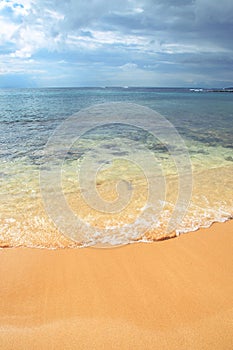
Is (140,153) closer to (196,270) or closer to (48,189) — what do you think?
(48,189)

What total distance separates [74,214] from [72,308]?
2517mm

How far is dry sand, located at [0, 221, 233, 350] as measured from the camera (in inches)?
105

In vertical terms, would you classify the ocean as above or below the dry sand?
above

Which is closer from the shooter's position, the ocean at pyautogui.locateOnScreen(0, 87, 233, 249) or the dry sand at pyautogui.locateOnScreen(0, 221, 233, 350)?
the dry sand at pyautogui.locateOnScreen(0, 221, 233, 350)

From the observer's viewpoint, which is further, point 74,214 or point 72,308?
point 74,214

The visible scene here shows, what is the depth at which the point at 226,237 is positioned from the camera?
182 inches

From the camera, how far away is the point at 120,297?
3189mm

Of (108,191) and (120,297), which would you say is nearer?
(120,297)

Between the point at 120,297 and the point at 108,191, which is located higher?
the point at 108,191

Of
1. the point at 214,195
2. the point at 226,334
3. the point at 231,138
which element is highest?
the point at 231,138

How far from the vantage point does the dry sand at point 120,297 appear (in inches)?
105

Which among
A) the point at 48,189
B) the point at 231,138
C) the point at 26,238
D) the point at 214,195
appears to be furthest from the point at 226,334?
the point at 231,138

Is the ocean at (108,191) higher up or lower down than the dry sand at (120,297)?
A: higher up

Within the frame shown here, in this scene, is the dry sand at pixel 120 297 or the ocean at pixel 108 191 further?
the ocean at pixel 108 191
